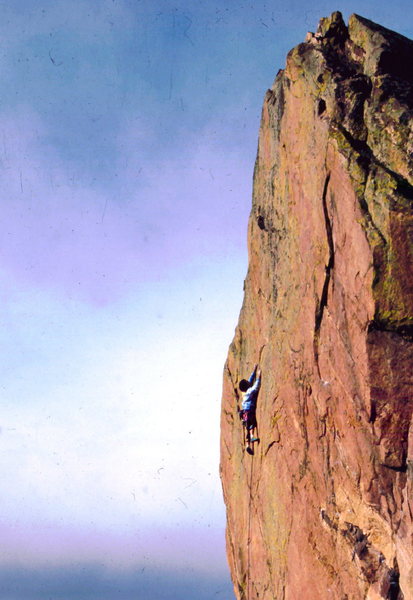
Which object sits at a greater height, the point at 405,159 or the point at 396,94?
the point at 396,94

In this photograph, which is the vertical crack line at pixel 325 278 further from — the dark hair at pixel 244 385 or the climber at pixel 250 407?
the dark hair at pixel 244 385

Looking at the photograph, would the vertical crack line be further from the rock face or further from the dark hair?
the dark hair

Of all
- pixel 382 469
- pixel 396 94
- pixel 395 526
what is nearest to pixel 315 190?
pixel 396 94

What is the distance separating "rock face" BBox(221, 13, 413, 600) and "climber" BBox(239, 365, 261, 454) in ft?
2.62

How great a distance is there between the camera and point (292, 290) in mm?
25188

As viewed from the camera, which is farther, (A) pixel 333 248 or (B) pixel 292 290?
(B) pixel 292 290

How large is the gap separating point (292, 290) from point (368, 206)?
5771mm

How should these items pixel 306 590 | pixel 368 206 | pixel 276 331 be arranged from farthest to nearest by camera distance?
pixel 276 331, pixel 306 590, pixel 368 206

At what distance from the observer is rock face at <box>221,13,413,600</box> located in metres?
19.5

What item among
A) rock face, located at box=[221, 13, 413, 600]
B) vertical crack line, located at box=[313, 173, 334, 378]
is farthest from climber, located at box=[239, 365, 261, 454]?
vertical crack line, located at box=[313, 173, 334, 378]

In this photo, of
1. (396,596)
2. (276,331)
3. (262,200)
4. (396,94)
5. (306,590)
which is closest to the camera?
(396,596)

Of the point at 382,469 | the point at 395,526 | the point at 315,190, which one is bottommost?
the point at 395,526

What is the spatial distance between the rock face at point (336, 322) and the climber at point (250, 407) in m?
0.80

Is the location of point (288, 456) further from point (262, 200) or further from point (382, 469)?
point (262, 200)
